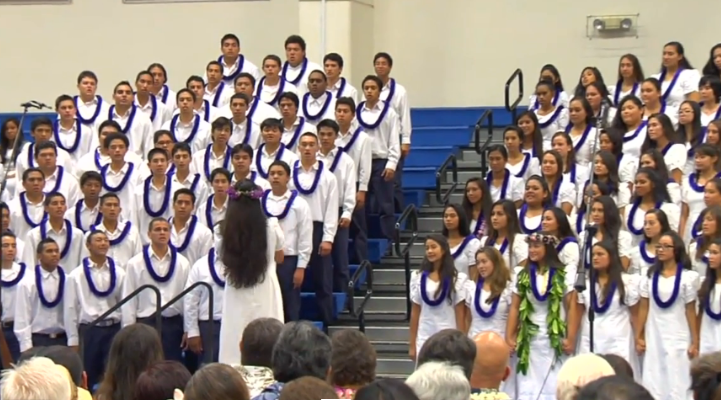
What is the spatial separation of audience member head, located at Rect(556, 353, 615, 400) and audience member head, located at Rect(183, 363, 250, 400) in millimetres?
1144

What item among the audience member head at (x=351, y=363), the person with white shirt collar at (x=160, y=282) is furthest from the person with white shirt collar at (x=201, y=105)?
the audience member head at (x=351, y=363)

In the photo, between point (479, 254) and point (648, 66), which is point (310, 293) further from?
point (648, 66)

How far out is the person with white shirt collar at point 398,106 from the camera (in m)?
13.1

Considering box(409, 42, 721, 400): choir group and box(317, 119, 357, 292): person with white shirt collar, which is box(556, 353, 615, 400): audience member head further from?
box(317, 119, 357, 292): person with white shirt collar

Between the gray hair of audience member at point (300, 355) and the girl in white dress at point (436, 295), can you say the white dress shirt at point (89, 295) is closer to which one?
the girl in white dress at point (436, 295)

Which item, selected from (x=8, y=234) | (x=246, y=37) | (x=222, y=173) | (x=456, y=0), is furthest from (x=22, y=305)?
(x=456, y=0)

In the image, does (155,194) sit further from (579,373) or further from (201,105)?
(579,373)

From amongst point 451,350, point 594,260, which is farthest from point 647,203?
point 451,350

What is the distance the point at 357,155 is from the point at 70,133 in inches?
114

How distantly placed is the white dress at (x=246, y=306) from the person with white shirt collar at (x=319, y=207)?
159 cm

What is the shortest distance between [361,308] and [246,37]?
6.93 meters

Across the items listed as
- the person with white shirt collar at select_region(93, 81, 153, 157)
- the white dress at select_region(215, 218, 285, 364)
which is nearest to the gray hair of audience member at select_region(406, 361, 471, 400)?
the white dress at select_region(215, 218, 285, 364)

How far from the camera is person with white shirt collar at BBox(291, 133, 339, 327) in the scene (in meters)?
11.4

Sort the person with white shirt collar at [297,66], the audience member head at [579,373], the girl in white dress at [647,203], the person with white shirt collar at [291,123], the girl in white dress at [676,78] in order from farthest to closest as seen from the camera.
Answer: the person with white shirt collar at [297,66]
the girl in white dress at [676,78]
the person with white shirt collar at [291,123]
the girl in white dress at [647,203]
the audience member head at [579,373]
